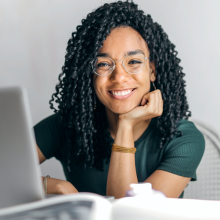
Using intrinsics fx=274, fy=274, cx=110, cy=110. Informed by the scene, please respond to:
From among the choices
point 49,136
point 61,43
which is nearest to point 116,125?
point 49,136

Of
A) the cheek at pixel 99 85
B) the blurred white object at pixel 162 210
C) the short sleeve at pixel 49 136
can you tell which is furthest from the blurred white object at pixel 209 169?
the blurred white object at pixel 162 210

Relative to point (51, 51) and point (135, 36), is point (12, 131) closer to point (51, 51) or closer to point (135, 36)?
point (135, 36)

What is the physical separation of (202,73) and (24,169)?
1.72m

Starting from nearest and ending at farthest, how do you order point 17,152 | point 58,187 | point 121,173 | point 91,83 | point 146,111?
point 17,152
point 58,187
point 121,173
point 146,111
point 91,83

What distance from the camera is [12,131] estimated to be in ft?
1.63

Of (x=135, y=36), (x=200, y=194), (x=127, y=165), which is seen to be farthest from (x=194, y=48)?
(x=127, y=165)

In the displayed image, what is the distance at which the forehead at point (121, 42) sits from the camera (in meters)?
1.19

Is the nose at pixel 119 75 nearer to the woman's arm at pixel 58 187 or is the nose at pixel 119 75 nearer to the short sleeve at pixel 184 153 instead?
the short sleeve at pixel 184 153

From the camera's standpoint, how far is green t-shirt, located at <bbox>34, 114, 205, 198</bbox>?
119 cm

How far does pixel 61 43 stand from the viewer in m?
2.22

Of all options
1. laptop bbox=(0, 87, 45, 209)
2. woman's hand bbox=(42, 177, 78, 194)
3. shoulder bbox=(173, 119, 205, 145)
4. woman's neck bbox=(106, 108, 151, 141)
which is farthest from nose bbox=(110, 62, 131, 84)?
laptop bbox=(0, 87, 45, 209)

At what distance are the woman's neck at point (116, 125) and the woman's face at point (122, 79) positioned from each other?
75mm

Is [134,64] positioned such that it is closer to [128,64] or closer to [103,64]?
[128,64]

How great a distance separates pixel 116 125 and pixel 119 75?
289mm
